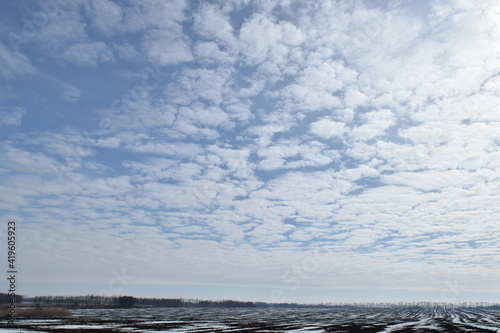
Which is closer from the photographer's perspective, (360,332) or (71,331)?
(71,331)

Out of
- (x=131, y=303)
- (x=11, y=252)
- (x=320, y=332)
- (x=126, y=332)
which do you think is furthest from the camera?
(x=131, y=303)

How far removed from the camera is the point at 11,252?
34.5 metres

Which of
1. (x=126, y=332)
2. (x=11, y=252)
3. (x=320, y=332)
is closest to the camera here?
(x=11, y=252)

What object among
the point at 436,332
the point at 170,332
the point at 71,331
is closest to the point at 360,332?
the point at 436,332

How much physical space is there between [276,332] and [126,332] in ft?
51.3

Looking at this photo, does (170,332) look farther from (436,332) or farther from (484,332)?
(484,332)

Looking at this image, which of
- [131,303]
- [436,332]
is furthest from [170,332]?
[131,303]

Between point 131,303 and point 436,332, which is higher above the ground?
point 436,332

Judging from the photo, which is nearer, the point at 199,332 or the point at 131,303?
the point at 199,332

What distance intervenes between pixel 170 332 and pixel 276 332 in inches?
445

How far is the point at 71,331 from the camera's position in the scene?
124 feet

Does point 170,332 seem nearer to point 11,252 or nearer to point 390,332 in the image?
point 11,252

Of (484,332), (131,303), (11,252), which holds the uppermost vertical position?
(11,252)

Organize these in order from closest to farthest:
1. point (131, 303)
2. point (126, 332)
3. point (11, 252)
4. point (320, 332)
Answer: point (11, 252), point (126, 332), point (320, 332), point (131, 303)
